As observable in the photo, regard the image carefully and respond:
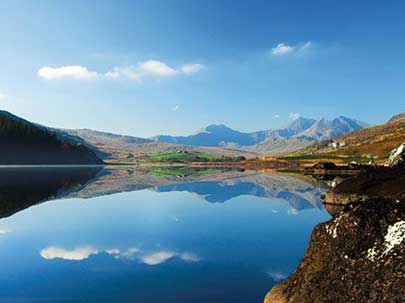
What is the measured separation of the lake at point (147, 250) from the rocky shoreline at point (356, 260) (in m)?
3.89

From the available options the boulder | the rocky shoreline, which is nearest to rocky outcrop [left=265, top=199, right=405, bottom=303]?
the rocky shoreline

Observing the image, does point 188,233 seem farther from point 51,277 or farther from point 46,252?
point 51,277

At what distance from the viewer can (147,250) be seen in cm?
3375

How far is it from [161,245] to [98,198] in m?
43.7

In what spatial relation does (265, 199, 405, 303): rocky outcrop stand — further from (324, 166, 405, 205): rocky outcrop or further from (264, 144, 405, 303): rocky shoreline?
(324, 166, 405, 205): rocky outcrop

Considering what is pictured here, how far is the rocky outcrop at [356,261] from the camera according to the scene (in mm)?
15914

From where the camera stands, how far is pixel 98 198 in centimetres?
7625

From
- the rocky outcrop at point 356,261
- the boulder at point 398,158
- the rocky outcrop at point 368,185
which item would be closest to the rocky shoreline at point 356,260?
the rocky outcrop at point 356,261

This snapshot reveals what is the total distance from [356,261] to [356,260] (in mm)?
59

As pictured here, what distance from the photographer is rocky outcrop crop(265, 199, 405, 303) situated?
15.9 metres

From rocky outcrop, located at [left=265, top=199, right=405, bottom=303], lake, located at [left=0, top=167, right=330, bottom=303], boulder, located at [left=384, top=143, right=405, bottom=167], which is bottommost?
lake, located at [left=0, top=167, right=330, bottom=303]

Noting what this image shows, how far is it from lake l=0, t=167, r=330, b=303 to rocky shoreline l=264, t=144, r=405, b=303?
3.89 metres

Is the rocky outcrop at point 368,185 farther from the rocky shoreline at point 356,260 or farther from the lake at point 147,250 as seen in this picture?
the rocky shoreline at point 356,260

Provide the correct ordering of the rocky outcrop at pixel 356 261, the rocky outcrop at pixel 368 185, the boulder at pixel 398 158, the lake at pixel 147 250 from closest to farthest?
1. the rocky outcrop at pixel 356 261
2. the lake at pixel 147 250
3. the rocky outcrop at pixel 368 185
4. the boulder at pixel 398 158
